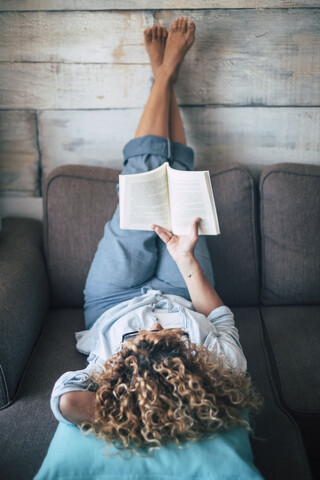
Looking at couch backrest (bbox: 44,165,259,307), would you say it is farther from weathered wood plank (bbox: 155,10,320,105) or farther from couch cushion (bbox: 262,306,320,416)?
weathered wood plank (bbox: 155,10,320,105)

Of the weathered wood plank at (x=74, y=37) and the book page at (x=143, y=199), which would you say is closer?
the book page at (x=143, y=199)

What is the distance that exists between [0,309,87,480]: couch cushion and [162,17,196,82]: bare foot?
1109 millimetres

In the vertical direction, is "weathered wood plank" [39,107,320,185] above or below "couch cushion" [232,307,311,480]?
above

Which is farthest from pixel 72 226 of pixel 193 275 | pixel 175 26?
pixel 175 26

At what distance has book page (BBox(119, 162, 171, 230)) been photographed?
1.34 meters

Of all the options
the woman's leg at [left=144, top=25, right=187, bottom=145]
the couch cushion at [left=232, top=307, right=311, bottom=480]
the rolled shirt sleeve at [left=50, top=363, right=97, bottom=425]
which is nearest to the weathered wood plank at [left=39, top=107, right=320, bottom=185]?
the woman's leg at [left=144, top=25, right=187, bottom=145]

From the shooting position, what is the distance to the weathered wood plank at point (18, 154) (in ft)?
5.94

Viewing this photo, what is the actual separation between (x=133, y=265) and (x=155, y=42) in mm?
929

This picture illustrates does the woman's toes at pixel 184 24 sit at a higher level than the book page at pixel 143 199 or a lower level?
higher

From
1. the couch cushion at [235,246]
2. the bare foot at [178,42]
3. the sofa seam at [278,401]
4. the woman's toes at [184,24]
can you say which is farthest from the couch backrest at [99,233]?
the woman's toes at [184,24]

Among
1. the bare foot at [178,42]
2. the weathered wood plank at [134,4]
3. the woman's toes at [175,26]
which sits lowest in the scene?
the bare foot at [178,42]

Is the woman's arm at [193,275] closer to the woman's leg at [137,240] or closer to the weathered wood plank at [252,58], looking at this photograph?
the woman's leg at [137,240]

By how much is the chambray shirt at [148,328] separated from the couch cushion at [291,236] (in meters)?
0.42

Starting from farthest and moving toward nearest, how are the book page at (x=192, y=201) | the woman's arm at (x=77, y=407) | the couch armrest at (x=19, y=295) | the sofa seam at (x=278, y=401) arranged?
the book page at (x=192, y=201) → the couch armrest at (x=19, y=295) → the sofa seam at (x=278, y=401) → the woman's arm at (x=77, y=407)
